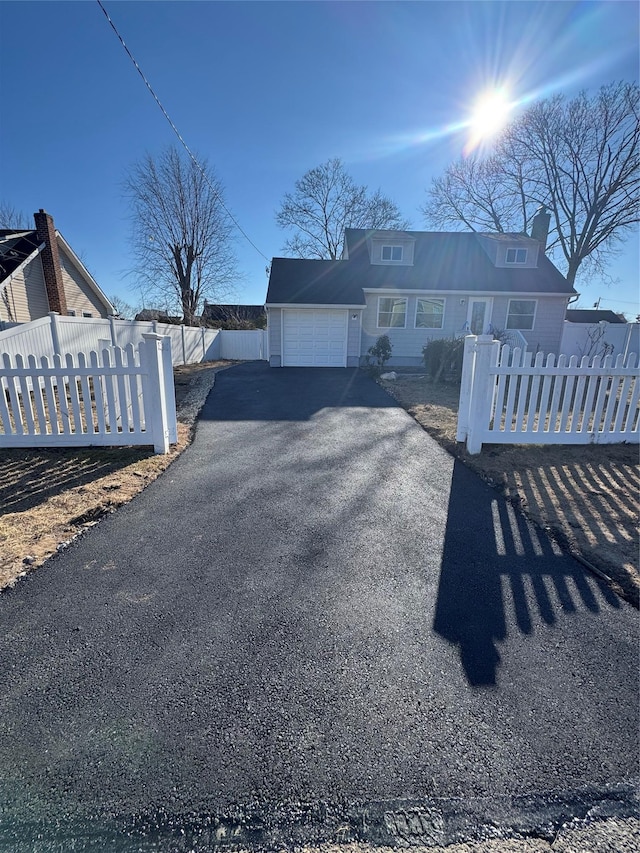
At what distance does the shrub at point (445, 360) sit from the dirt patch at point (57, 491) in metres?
7.66

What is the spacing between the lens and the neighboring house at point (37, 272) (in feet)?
48.5

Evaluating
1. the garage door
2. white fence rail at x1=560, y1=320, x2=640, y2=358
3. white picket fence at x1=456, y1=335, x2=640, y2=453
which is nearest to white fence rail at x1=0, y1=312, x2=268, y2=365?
white picket fence at x1=456, y1=335, x2=640, y2=453

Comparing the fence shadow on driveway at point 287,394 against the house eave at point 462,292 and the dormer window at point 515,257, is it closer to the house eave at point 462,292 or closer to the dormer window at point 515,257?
the house eave at point 462,292

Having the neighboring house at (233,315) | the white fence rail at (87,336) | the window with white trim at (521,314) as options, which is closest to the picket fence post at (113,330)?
the white fence rail at (87,336)

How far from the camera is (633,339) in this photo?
16.7 meters

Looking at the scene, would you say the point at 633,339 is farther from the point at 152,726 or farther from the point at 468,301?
the point at 152,726

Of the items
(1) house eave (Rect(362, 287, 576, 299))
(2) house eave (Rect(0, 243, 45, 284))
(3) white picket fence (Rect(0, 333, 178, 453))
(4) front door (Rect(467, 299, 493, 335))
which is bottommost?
(3) white picket fence (Rect(0, 333, 178, 453))

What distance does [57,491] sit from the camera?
3.81 metres

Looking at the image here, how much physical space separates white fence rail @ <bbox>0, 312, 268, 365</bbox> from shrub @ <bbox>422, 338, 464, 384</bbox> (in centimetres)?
703

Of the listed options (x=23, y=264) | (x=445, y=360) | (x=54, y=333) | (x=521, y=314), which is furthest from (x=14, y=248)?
(x=521, y=314)

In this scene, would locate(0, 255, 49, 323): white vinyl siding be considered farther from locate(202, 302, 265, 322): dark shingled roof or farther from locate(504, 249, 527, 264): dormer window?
locate(504, 249, 527, 264): dormer window

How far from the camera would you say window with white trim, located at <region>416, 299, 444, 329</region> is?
50.1 feet

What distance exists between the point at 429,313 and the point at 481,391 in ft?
37.4

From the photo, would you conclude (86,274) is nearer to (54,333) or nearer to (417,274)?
(54,333)
